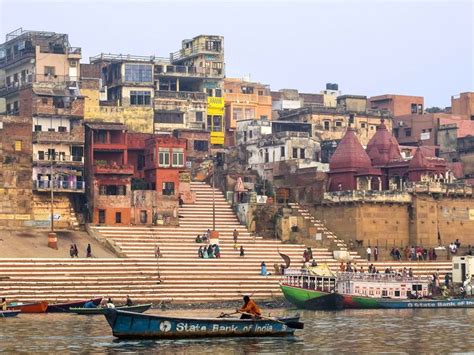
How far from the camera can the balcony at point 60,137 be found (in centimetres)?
8088

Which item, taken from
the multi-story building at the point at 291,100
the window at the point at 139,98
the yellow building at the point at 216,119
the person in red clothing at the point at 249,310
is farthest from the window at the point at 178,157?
the person in red clothing at the point at 249,310

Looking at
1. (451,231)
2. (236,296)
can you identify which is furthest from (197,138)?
(236,296)

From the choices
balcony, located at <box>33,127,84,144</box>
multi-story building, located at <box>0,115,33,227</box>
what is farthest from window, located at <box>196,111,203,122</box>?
multi-story building, located at <box>0,115,33,227</box>

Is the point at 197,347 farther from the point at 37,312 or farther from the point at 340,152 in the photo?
the point at 340,152

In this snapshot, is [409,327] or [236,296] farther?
[236,296]

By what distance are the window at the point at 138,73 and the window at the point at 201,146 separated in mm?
5988

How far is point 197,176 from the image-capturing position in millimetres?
92250

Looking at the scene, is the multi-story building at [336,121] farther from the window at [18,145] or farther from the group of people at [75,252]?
the group of people at [75,252]

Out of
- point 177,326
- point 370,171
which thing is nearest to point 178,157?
point 370,171

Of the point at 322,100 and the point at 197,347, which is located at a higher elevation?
the point at 322,100

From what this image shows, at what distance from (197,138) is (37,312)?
37260mm

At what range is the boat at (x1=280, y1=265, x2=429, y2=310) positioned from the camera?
Result: 212 ft

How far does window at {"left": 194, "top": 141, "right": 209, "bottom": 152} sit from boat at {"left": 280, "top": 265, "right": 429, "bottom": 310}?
29301 mm

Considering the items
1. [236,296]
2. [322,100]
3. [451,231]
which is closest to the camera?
[236,296]
